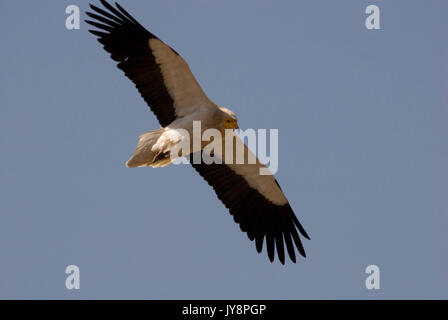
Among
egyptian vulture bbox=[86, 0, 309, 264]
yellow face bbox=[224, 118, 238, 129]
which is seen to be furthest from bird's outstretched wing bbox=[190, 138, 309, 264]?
yellow face bbox=[224, 118, 238, 129]

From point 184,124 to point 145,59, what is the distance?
108 centimetres

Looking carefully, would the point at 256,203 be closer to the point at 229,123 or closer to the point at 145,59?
the point at 229,123

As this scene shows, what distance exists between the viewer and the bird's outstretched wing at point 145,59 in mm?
10320

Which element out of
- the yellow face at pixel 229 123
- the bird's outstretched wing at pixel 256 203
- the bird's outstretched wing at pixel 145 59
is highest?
the bird's outstretched wing at pixel 145 59

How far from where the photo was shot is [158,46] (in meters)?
10.3

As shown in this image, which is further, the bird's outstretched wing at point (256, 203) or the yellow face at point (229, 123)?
the bird's outstretched wing at point (256, 203)

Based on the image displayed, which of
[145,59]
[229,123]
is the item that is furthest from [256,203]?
[145,59]

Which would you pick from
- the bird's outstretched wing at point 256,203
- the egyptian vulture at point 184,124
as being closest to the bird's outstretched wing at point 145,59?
the egyptian vulture at point 184,124

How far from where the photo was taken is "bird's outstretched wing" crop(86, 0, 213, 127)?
1032cm

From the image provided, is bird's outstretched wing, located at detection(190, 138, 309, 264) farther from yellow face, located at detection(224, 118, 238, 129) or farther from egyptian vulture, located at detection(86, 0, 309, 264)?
yellow face, located at detection(224, 118, 238, 129)

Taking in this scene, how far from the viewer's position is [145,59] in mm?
10422

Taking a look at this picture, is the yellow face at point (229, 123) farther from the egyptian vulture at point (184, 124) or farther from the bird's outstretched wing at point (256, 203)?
the bird's outstretched wing at point (256, 203)

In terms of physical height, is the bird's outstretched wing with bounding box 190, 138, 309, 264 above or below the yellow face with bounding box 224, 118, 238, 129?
below
